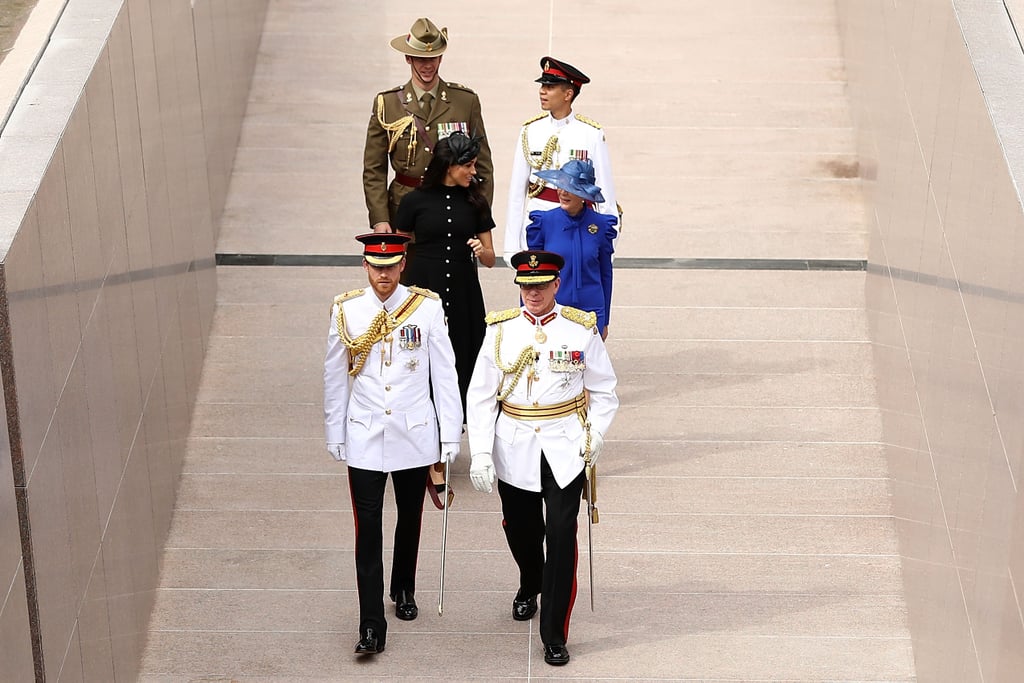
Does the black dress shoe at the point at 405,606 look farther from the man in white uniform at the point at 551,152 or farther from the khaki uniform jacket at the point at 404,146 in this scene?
the khaki uniform jacket at the point at 404,146

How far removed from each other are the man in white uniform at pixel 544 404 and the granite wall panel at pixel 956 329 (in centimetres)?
141

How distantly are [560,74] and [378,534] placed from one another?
2.58 metres

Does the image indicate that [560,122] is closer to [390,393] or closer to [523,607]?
[390,393]

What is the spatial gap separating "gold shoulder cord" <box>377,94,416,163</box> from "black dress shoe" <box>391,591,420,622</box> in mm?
2218

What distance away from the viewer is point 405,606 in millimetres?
7473

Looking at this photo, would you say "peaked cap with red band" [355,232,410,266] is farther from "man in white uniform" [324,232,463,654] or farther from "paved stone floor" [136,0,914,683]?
"paved stone floor" [136,0,914,683]

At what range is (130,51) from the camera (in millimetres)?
7531

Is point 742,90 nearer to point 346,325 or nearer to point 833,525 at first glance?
point 833,525

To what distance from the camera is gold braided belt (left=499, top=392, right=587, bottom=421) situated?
6902 millimetres

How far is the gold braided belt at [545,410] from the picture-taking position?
22.6 feet

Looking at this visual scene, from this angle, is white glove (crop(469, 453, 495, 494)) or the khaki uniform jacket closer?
white glove (crop(469, 453, 495, 494))

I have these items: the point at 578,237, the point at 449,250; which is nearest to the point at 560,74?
Result: the point at 578,237

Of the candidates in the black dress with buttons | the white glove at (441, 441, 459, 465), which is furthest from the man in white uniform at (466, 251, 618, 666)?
the black dress with buttons

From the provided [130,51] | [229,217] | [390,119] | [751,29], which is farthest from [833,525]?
[751,29]
